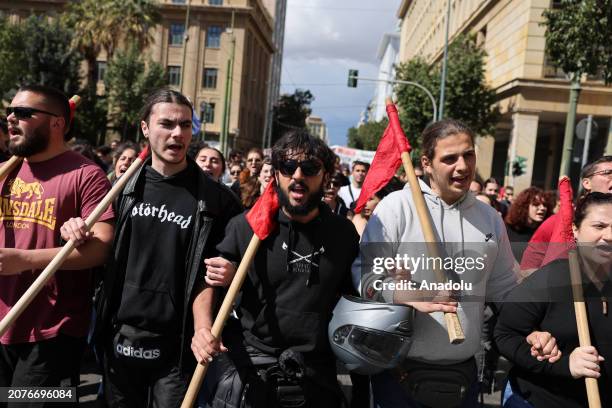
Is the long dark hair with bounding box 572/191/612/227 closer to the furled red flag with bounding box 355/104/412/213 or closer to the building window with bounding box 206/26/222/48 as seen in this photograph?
the furled red flag with bounding box 355/104/412/213

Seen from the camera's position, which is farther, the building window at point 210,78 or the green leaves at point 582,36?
the building window at point 210,78

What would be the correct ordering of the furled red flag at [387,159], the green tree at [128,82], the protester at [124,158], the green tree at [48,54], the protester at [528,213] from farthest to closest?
the green tree at [128,82] < the green tree at [48,54] < the protester at [528,213] < the protester at [124,158] < the furled red flag at [387,159]

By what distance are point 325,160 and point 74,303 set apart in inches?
58.3

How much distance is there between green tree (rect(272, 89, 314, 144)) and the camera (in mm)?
65562

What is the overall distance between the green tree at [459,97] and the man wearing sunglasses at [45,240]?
23.8 metres

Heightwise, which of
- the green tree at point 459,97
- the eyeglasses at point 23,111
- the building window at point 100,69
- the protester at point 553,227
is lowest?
the protester at point 553,227

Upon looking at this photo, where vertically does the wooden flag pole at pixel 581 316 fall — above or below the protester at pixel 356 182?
below

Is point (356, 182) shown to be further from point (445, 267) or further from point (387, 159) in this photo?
point (445, 267)

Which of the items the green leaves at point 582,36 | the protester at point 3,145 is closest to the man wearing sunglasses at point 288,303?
the protester at point 3,145

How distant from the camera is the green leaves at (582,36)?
913 centimetres

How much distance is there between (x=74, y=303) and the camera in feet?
9.65

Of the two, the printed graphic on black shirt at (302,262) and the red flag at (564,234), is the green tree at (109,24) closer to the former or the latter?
the printed graphic on black shirt at (302,262)

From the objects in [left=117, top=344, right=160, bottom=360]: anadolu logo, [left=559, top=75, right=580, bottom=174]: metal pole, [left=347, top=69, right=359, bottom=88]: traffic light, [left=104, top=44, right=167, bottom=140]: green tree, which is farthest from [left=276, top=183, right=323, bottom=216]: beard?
[left=104, top=44, right=167, bottom=140]: green tree

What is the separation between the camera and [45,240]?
2.88m
